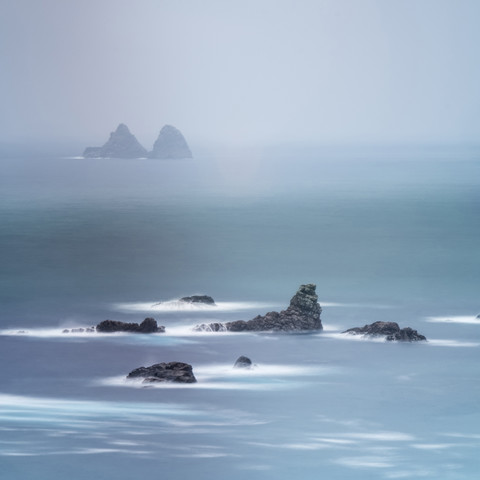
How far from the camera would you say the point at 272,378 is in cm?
2650

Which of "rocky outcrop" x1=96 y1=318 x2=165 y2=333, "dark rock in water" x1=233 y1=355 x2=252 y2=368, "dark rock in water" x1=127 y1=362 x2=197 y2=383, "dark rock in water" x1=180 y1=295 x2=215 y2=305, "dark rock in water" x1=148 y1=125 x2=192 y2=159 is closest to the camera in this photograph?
"dark rock in water" x1=127 y1=362 x2=197 y2=383

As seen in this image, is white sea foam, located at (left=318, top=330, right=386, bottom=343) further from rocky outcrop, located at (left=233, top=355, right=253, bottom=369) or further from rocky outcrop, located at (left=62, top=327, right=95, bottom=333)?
rocky outcrop, located at (left=62, top=327, right=95, bottom=333)

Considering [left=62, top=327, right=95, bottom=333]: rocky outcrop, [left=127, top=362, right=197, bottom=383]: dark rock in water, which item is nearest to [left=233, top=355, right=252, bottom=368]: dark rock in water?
[left=127, top=362, right=197, bottom=383]: dark rock in water

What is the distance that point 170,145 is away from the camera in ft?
252

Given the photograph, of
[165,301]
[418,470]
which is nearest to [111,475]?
[418,470]

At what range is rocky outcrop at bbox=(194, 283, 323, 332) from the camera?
29828mm

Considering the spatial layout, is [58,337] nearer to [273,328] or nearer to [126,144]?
[273,328]

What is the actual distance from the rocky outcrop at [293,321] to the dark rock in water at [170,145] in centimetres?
4608

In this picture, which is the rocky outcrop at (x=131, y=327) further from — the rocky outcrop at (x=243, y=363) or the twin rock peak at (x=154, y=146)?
the twin rock peak at (x=154, y=146)

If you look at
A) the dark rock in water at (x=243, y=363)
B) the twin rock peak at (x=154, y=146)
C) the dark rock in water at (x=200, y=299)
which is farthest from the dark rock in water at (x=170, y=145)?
the dark rock in water at (x=243, y=363)

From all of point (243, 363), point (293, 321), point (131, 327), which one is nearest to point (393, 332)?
point (293, 321)

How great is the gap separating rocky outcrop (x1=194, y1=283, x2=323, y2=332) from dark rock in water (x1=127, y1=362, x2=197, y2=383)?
387cm

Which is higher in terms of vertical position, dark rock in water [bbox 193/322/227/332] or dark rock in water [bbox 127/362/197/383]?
dark rock in water [bbox 193/322/227/332]

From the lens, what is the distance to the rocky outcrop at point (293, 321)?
29828 mm
